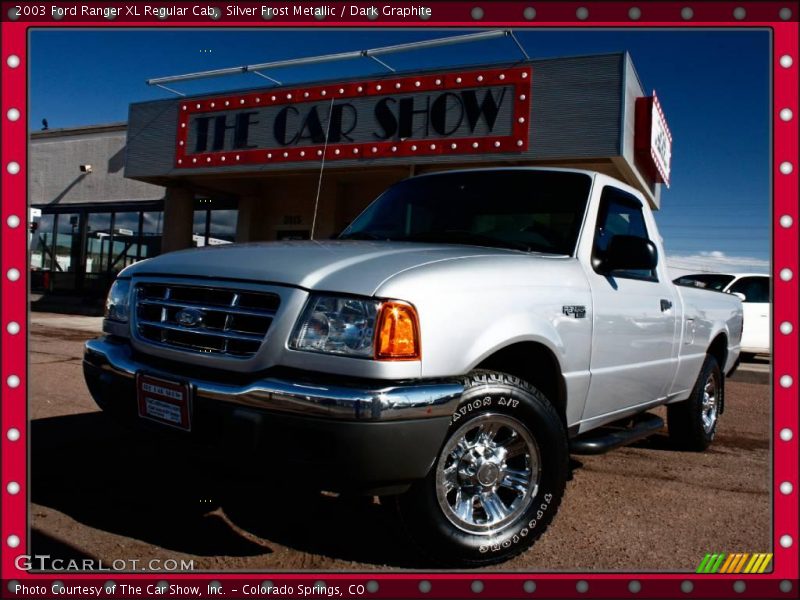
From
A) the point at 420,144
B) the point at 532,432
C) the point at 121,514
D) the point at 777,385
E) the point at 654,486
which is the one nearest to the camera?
the point at 777,385

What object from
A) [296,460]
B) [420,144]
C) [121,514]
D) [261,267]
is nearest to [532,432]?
[296,460]

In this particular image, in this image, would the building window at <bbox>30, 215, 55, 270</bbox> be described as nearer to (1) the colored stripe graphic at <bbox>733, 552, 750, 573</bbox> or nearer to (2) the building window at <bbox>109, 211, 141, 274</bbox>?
(2) the building window at <bbox>109, 211, 141, 274</bbox>

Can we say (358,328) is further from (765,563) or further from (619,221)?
(619,221)

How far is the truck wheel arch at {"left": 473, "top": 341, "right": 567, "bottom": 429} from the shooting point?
105 inches

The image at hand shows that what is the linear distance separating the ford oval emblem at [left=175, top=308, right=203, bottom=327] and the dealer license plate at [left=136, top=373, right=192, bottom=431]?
0.23m

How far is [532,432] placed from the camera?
8.31ft

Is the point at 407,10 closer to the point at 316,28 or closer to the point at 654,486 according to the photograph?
the point at 316,28

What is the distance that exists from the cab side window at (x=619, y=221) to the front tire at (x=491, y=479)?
1.07 metres

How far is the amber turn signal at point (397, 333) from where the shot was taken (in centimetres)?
205

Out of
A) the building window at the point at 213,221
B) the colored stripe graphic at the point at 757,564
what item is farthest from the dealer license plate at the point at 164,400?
the building window at the point at 213,221

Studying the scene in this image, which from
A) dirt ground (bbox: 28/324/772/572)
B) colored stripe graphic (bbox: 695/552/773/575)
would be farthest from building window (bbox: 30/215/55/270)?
colored stripe graphic (bbox: 695/552/773/575)

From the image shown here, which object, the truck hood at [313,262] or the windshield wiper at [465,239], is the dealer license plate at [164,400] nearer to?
the truck hood at [313,262]

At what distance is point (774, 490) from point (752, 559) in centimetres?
34

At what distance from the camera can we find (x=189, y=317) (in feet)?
7.89
